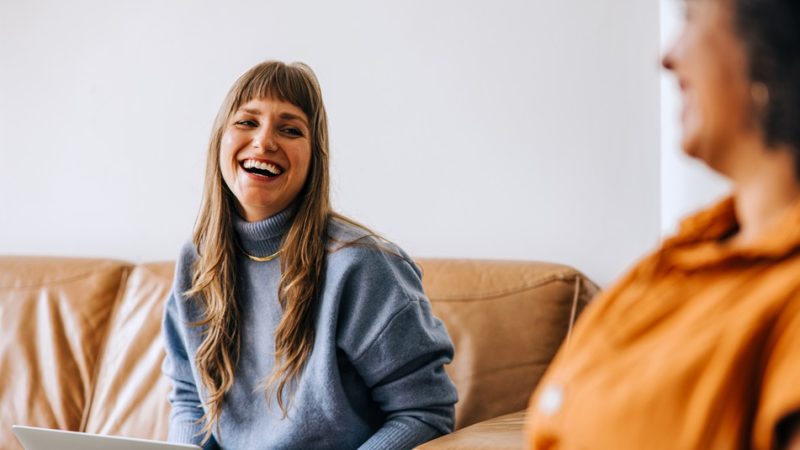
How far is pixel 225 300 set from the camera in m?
1.78

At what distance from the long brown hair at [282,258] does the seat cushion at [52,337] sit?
0.73 m

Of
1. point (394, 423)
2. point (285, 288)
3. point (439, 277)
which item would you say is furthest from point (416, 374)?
point (439, 277)

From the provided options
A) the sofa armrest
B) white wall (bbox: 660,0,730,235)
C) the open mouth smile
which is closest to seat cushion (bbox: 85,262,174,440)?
the open mouth smile

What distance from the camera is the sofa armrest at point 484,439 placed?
1508 millimetres

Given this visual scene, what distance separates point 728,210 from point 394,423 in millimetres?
924

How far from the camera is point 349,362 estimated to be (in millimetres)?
1712

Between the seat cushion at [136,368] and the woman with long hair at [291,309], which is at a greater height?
the woman with long hair at [291,309]

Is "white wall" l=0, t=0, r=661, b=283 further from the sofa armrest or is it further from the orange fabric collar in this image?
the orange fabric collar

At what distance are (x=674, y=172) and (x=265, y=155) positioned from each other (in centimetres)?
74

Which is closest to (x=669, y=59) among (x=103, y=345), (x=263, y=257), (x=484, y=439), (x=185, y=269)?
(x=484, y=439)

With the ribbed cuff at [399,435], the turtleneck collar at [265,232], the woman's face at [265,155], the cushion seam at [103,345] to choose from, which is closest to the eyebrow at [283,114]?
the woman's face at [265,155]

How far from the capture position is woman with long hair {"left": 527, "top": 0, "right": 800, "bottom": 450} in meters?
0.70

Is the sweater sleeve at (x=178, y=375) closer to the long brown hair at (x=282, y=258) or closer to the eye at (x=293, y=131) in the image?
the long brown hair at (x=282, y=258)

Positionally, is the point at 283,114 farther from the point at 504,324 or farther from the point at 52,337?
the point at 52,337
